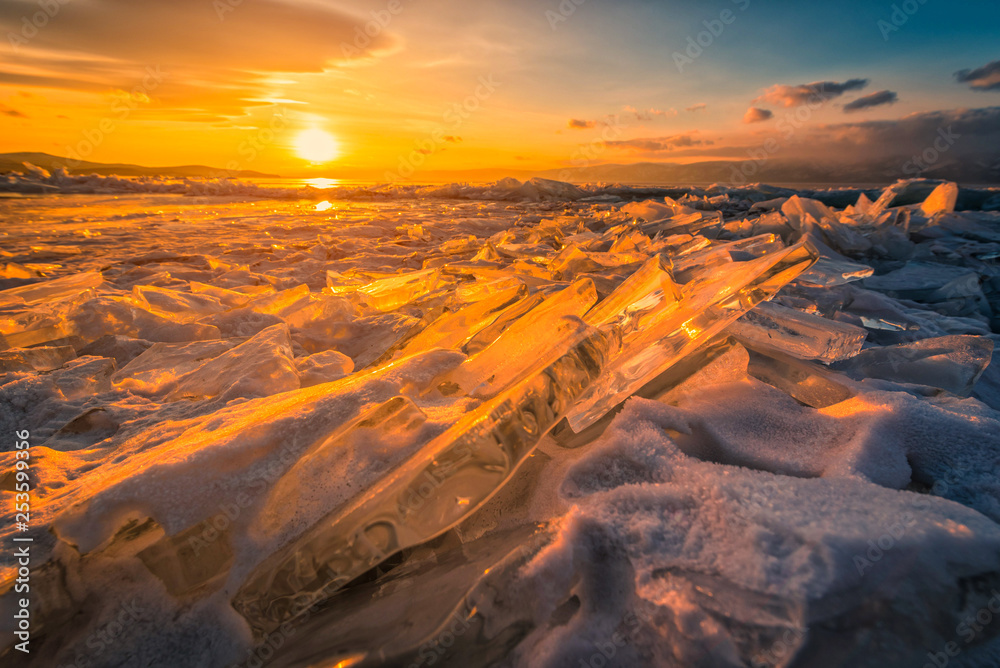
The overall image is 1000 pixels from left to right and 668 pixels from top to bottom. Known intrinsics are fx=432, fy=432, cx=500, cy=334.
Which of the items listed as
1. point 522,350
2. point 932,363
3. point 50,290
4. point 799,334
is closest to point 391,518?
point 522,350

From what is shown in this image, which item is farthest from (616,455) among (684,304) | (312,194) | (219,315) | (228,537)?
(312,194)

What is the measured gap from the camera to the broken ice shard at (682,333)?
0.86m

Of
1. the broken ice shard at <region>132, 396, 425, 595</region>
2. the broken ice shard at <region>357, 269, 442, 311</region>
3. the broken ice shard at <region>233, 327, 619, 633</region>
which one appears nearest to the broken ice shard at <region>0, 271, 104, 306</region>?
the broken ice shard at <region>357, 269, 442, 311</region>

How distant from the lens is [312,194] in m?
13.4

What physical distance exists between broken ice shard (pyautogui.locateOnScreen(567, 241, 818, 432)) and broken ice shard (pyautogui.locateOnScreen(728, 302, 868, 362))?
0.55 ft

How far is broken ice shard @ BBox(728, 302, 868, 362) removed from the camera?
3.37ft

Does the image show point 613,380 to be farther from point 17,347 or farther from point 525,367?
point 17,347

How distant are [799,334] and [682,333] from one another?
1.25ft

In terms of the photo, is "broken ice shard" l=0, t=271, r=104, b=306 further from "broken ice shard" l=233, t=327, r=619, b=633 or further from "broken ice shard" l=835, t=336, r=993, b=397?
"broken ice shard" l=835, t=336, r=993, b=397

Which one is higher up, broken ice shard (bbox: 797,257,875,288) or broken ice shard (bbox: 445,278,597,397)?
broken ice shard (bbox: 445,278,597,397)

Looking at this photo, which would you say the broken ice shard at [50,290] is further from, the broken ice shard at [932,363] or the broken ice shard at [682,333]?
the broken ice shard at [932,363]

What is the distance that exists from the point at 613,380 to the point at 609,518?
1.12ft

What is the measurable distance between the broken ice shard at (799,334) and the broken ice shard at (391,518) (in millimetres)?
761

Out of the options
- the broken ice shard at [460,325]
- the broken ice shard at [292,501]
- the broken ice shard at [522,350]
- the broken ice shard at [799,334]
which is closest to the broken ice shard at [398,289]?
the broken ice shard at [460,325]
